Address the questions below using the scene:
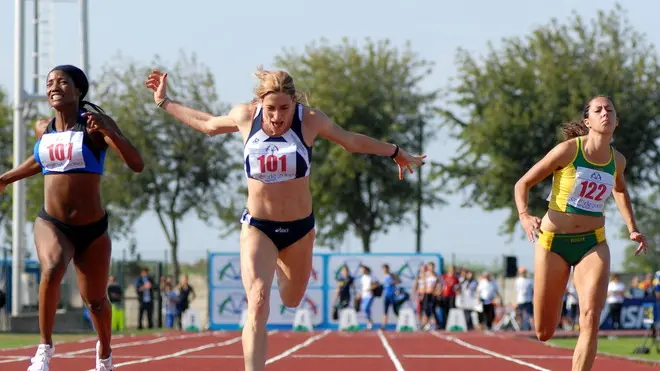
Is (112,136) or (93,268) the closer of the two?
(112,136)

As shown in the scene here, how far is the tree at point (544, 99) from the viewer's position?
51219 mm

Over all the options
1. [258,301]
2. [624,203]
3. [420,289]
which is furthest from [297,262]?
[420,289]

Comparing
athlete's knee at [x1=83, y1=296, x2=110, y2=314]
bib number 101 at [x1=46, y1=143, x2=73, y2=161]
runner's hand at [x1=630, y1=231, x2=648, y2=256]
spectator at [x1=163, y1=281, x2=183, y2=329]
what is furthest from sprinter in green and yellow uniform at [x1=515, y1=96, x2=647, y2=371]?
spectator at [x1=163, y1=281, x2=183, y2=329]

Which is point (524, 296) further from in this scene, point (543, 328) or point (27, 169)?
point (27, 169)

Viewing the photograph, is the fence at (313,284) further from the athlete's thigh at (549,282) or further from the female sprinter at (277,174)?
the female sprinter at (277,174)

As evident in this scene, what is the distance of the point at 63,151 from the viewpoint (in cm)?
1053

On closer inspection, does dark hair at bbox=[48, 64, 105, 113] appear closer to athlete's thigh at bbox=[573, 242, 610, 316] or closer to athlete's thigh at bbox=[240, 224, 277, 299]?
athlete's thigh at bbox=[240, 224, 277, 299]

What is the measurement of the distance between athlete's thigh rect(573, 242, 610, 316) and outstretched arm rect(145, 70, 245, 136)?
113 inches

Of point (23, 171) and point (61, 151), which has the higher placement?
point (61, 151)

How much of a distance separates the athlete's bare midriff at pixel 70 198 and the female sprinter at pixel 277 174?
127 cm

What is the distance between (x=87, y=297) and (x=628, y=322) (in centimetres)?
2681

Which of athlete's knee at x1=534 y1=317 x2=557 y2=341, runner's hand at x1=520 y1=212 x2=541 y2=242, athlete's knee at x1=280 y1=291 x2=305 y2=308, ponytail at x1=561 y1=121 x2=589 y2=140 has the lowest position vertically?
athlete's knee at x1=534 y1=317 x2=557 y2=341

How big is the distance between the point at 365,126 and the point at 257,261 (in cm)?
4878

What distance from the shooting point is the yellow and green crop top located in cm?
1060
